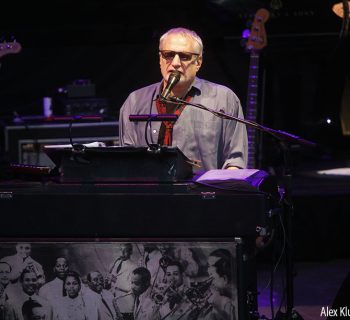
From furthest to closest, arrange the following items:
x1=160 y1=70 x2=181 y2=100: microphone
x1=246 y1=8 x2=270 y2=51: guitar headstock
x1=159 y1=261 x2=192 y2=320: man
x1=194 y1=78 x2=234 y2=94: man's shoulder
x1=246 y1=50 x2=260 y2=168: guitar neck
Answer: x1=246 y1=8 x2=270 y2=51: guitar headstock, x1=246 y1=50 x2=260 y2=168: guitar neck, x1=194 y1=78 x2=234 y2=94: man's shoulder, x1=160 y1=70 x2=181 y2=100: microphone, x1=159 y1=261 x2=192 y2=320: man

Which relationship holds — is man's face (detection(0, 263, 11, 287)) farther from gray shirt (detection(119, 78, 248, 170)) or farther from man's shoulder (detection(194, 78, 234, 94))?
man's shoulder (detection(194, 78, 234, 94))

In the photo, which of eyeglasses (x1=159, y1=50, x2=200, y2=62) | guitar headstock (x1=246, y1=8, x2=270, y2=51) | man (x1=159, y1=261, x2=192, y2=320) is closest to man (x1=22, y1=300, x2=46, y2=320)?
man (x1=159, y1=261, x2=192, y2=320)

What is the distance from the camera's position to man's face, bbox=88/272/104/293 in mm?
3199

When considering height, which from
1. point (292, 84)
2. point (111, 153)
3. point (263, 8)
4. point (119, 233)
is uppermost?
point (263, 8)

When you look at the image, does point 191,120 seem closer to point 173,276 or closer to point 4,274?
point 173,276

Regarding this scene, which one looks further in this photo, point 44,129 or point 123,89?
point 123,89

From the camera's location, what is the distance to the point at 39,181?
11.4 feet

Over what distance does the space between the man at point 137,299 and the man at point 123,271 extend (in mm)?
20

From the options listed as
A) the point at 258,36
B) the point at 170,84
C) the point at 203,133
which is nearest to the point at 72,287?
the point at 170,84

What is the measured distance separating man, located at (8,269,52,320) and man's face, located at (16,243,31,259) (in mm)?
64

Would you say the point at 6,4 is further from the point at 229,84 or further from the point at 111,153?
the point at 111,153

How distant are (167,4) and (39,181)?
4538 mm

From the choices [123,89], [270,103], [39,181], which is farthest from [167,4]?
[39,181]

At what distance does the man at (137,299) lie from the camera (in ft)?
10.4
